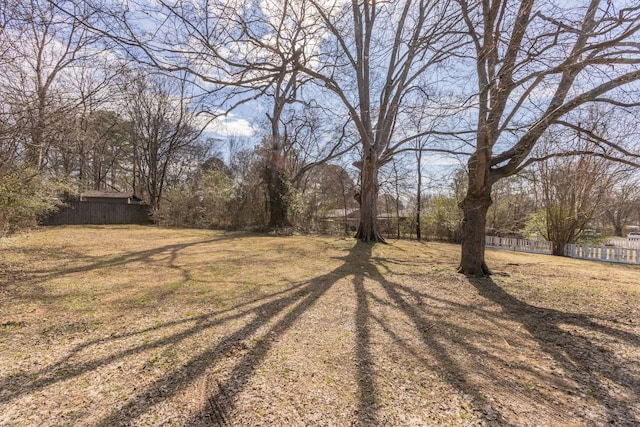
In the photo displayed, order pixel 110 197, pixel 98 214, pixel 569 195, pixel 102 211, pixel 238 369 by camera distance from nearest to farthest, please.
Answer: pixel 238 369 → pixel 569 195 → pixel 98 214 → pixel 102 211 → pixel 110 197

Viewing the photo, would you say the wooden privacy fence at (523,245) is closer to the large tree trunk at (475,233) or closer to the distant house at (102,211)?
the large tree trunk at (475,233)

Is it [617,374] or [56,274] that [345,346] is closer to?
[617,374]

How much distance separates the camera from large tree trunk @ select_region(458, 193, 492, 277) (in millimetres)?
5336

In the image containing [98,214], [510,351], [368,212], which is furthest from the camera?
[98,214]

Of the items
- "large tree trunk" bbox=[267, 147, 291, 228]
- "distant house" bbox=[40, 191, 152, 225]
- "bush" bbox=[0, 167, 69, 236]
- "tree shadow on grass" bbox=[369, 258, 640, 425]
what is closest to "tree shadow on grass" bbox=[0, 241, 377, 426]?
"tree shadow on grass" bbox=[369, 258, 640, 425]

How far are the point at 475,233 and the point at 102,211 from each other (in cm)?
2026

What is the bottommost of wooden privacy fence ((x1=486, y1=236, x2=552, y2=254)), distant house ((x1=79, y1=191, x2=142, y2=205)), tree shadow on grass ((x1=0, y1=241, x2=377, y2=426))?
tree shadow on grass ((x1=0, y1=241, x2=377, y2=426))

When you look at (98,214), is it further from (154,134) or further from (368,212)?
(368,212)

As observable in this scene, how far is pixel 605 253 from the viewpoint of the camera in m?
9.40

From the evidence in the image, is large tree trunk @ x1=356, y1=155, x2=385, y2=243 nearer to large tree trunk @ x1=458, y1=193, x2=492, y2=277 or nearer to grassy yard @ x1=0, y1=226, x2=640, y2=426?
large tree trunk @ x1=458, y1=193, x2=492, y2=277

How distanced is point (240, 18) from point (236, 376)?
5386mm

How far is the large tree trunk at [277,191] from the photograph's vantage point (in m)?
14.0

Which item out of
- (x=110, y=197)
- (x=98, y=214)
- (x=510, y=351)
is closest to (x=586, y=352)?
(x=510, y=351)

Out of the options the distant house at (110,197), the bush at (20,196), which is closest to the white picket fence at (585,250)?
the bush at (20,196)
